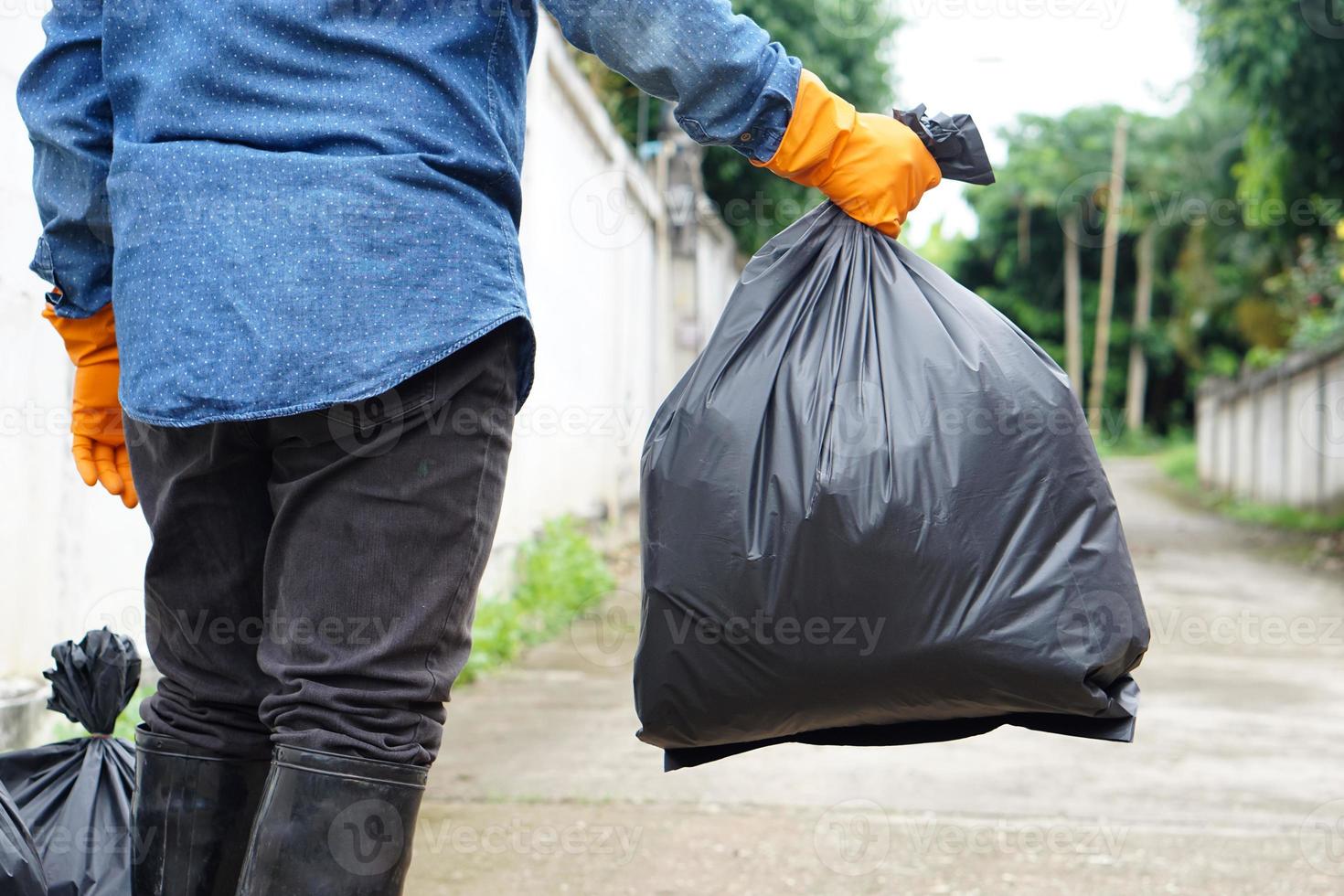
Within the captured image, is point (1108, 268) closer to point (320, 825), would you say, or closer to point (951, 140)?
point (951, 140)

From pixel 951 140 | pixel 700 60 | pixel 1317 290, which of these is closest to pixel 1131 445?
pixel 1317 290

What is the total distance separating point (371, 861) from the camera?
4.20 feet

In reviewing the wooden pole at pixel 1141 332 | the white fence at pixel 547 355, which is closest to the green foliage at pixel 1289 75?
the white fence at pixel 547 355

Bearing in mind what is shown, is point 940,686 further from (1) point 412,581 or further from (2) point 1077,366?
(2) point 1077,366

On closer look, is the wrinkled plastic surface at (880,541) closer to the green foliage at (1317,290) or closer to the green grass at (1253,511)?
the green foliage at (1317,290)

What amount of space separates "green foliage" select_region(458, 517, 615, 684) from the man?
9.54 feet

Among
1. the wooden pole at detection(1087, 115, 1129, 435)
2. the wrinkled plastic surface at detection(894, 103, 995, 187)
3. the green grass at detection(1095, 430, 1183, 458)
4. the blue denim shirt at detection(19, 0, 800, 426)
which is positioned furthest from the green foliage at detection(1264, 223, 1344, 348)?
the wooden pole at detection(1087, 115, 1129, 435)

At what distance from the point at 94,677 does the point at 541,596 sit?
11.3 feet

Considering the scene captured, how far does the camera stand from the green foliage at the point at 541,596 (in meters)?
4.44

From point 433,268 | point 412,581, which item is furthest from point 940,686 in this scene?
point 433,268

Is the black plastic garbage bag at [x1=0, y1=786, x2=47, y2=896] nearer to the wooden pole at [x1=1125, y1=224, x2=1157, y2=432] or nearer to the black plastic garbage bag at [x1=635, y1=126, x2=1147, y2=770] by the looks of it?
the black plastic garbage bag at [x1=635, y1=126, x2=1147, y2=770]

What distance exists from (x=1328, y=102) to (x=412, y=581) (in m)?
7.59

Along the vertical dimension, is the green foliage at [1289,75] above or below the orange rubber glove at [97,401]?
above

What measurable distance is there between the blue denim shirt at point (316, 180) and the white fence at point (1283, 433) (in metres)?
9.51
